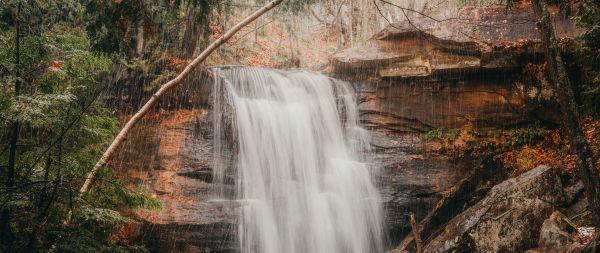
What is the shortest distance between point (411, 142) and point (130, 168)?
7770 millimetres

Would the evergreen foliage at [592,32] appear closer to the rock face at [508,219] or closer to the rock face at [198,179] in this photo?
the rock face at [508,219]

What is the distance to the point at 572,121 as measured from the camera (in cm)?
761

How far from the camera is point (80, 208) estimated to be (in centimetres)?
417

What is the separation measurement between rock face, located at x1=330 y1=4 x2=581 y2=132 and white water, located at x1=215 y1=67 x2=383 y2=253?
1190 millimetres

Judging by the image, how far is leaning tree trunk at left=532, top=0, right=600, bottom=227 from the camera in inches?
295

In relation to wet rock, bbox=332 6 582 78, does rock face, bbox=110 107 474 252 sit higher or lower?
lower

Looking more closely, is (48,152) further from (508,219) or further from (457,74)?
(457,74)

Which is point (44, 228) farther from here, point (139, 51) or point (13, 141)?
point (139, 51)

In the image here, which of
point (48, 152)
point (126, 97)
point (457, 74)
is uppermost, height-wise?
point (457, 74)

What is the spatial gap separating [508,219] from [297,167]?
537 centimetres

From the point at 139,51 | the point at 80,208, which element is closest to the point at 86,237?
the point at 80,208

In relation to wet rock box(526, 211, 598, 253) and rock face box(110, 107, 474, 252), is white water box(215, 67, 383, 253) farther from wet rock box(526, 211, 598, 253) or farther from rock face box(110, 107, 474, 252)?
wet rock box(526, 211, 598, 253)

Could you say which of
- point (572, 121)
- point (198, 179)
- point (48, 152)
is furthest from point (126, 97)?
point (572, 121)

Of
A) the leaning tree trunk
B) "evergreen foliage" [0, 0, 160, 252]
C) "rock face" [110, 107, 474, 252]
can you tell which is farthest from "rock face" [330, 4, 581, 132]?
"evergreen foliage" [0, 0, 160, 252]
